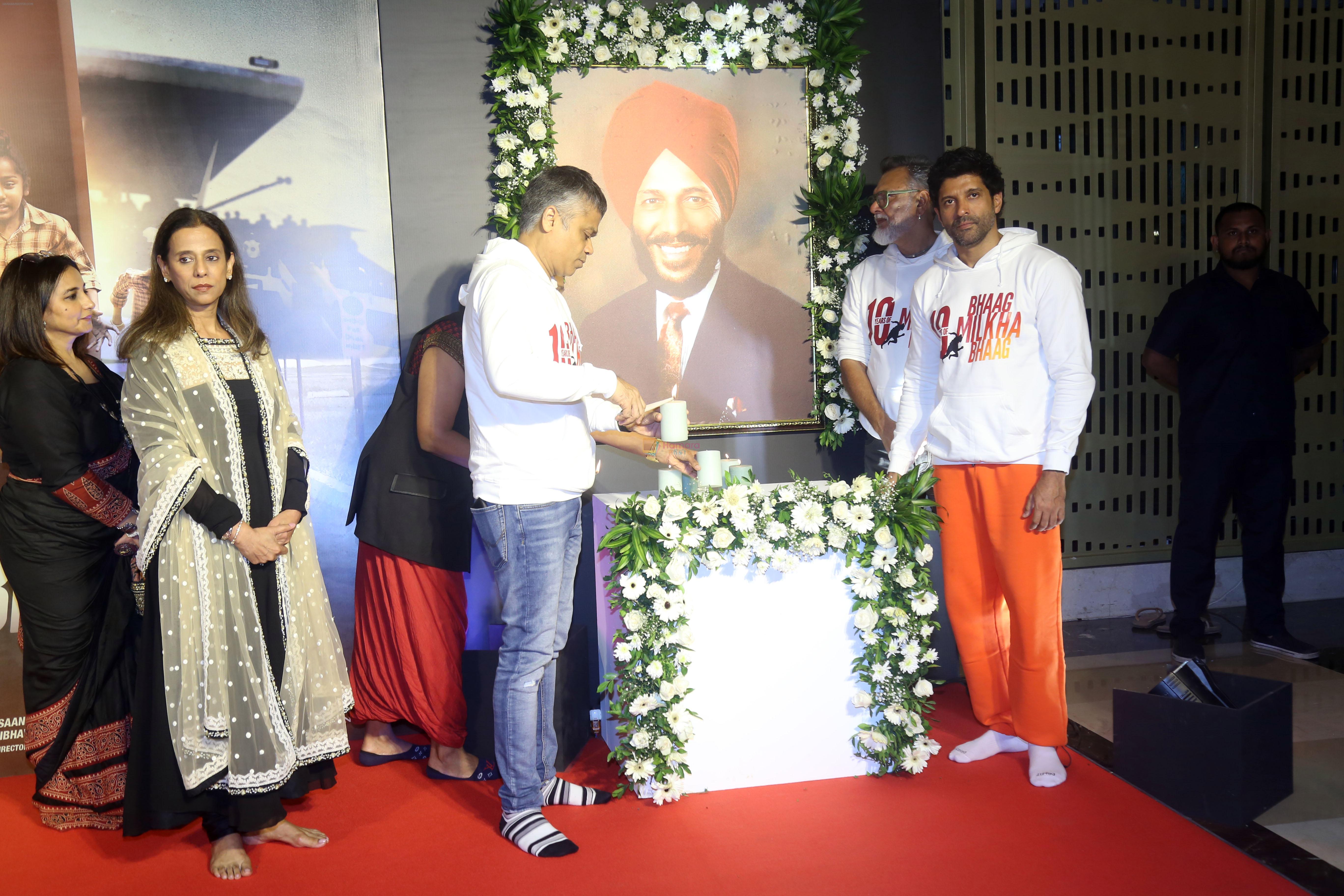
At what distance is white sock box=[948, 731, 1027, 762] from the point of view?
3.16 m

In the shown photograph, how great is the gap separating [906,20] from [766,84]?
723 mm

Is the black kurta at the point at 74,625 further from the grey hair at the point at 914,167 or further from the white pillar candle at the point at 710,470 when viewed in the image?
the grey hair at the point at 914,167

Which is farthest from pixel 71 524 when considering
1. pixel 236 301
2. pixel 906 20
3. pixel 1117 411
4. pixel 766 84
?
pixel 1117 411

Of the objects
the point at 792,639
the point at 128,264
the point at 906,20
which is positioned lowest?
the point at 792,639

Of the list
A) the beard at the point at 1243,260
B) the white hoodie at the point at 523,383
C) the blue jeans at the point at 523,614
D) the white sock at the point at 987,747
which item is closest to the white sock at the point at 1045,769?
the white sock at the point at 987,747

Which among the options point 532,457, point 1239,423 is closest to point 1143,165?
point 1239,423

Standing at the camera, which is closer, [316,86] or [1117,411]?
[316,86]

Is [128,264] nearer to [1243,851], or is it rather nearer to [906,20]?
[906,20]

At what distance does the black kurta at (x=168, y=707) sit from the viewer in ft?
8.26

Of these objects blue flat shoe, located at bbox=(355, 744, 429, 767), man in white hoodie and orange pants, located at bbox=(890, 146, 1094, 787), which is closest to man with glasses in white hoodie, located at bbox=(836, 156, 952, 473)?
man in white hoodie and orange pants, located at bbox=(890, 146, 1094, 787)

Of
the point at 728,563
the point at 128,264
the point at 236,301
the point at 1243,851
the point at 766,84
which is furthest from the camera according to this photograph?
the point at 766,84

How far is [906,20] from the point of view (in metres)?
4.15

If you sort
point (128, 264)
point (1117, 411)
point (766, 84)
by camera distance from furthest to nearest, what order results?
point (1117, 411), point (766, 84), point (128, 264)

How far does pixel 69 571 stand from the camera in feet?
9.82
